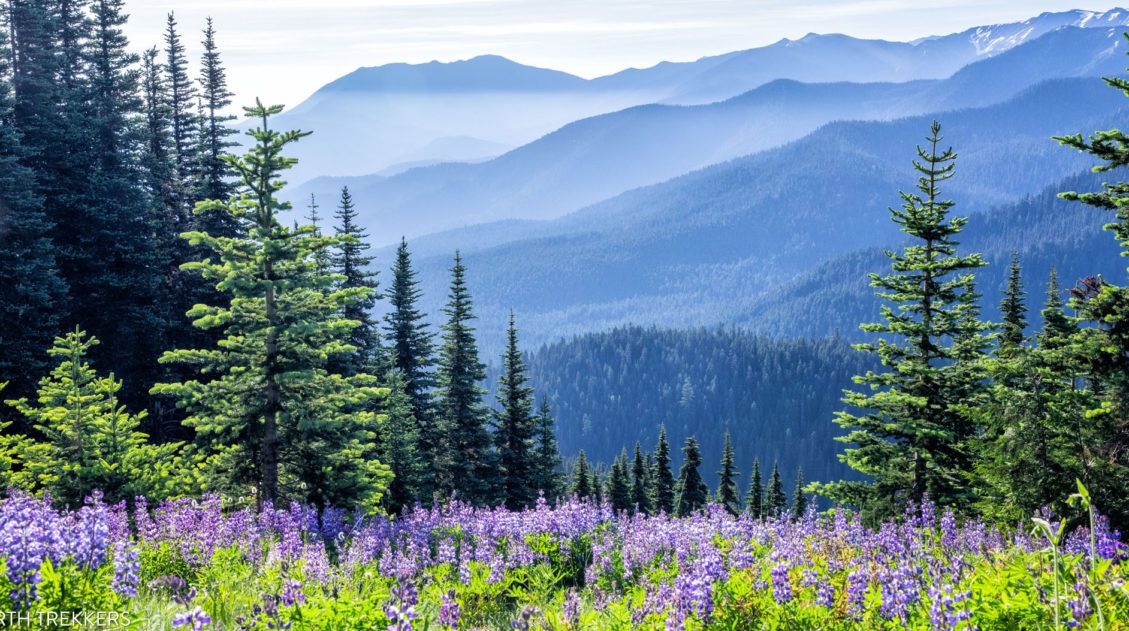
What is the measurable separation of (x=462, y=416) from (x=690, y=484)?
27.2 m

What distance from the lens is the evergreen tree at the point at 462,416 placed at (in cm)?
3734

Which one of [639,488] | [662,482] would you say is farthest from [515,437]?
[639,488]

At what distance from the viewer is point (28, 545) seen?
5.62m

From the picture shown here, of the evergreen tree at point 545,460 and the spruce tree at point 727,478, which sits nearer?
the evergreen tree at point 545,460

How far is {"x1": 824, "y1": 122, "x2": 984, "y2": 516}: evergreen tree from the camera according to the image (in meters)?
18.1

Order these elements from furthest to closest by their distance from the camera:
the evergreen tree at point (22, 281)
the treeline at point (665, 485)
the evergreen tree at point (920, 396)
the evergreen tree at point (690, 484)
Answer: the evergreen tree at point (690, 484)
the treeline at point (665, 485)
the evergreen tree at point (22, 281)
the evergreen tree at point (920, 396)

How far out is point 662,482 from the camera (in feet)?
197

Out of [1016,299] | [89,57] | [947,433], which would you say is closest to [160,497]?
[947,433]

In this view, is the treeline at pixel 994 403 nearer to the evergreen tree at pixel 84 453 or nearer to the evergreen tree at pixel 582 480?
the evergreen tree at pixel 84 453

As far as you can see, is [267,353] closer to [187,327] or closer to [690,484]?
[187,327]

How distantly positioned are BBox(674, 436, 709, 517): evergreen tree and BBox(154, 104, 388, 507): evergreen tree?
43.6 meters

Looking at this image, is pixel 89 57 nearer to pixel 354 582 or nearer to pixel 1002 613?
pixel 354 582

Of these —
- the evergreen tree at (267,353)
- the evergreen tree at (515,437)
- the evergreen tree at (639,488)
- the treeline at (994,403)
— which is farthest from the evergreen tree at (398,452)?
the evergreen tree at (639,488)

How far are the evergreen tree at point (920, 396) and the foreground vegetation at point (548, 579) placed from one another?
300 inches
